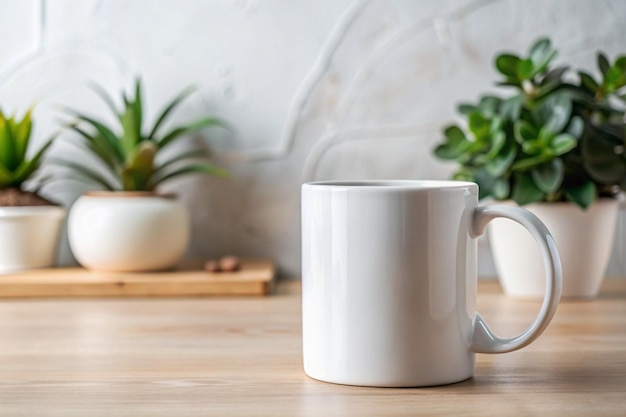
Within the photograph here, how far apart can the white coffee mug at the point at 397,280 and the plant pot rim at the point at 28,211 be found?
2.07 ft

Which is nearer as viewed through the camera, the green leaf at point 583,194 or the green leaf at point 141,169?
the green leaf at point 583,194

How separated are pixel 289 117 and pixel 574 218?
0.44m

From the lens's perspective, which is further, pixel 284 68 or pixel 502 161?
pixel 284 68

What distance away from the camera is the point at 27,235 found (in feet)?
3.70

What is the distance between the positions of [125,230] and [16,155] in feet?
0.65

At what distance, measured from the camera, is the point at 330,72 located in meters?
1.26

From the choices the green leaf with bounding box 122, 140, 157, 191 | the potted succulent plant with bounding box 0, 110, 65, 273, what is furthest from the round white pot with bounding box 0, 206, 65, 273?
the green leaf with bounding box 122, 140, 157, 191

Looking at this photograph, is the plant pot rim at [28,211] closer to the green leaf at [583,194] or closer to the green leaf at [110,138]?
the green leaf at [110,138]

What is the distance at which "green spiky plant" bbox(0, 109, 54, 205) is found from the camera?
114 cm

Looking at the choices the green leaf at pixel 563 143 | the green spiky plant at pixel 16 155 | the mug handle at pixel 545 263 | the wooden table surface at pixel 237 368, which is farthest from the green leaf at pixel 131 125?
the mug handle at pixel 545 263

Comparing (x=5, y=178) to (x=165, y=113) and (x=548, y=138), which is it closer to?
(x=165, y=113)

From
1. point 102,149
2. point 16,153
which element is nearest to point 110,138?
point 102,149

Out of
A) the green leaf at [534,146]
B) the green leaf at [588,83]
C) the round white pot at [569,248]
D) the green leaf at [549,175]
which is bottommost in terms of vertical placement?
the round white pot at [569,248]

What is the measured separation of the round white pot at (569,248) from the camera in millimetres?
1036
